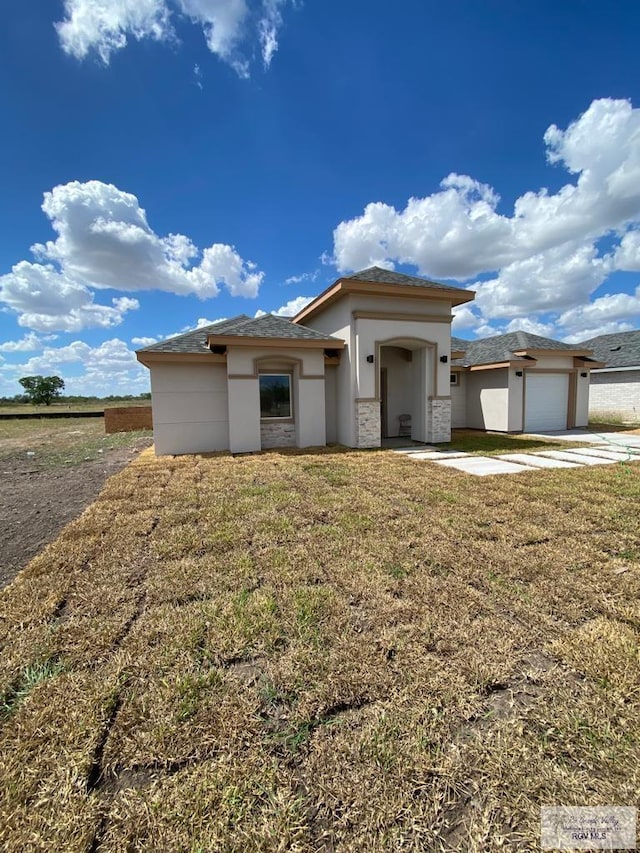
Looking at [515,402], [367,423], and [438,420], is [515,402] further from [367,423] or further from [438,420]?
[367,423]

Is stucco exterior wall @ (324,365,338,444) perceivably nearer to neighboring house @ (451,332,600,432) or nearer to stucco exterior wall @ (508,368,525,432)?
neighboring house @ (451,332,600,432)

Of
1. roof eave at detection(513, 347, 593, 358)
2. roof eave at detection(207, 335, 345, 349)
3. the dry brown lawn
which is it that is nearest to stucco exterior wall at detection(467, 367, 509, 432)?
roof eave at detection(513, 347, 593, 358)

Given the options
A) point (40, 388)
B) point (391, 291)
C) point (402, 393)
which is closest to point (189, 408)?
point (391, 291)

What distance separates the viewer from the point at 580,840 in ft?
4.35

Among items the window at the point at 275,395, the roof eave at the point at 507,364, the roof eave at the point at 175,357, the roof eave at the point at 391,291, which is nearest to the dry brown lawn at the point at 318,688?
the roof eave at the point at 175,357

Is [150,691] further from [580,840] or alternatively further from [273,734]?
[580,840]

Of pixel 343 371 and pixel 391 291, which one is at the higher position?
pixel 391 291

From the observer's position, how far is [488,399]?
15.0 metres

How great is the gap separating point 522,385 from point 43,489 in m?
16.5

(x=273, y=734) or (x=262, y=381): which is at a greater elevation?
(x=262, y=381)

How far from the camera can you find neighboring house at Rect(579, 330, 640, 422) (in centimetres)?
1825

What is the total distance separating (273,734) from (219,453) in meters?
9.41

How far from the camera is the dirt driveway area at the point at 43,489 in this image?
4438 mm

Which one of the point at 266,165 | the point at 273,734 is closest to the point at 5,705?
the point at 273,734
